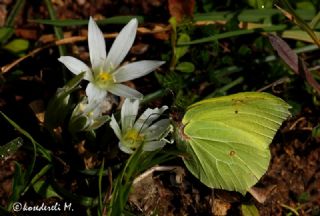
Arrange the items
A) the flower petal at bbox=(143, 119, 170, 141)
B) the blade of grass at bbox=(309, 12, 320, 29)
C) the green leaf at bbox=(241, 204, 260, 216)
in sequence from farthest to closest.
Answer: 1. the blade of grass at bbox=(309, 12, 320, 29)
2. the green leaf at bbox=(241, 204, 260, 216)
3. the flower petal at bbox=(143, 119, 170, 141)

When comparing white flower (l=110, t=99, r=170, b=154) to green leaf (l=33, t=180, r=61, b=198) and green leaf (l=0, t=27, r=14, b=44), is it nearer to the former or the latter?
green leaf (l=33, t=180, r=61, b=198)

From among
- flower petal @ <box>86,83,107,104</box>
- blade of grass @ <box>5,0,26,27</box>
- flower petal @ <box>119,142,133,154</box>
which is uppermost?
blade of grass @ <box>5,0,26,27</box>

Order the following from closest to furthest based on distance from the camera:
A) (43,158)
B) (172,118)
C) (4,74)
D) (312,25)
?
(172,118), (43,158), (4,74), (312,25)

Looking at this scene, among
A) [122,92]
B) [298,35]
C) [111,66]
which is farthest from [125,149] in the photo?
[298,35]

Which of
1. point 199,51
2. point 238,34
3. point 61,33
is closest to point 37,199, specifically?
point 61,33

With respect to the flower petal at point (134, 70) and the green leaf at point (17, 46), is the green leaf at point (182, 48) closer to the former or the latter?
the flower petal at point (134, 70)

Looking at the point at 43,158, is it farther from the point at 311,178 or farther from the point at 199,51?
the point at 311,178

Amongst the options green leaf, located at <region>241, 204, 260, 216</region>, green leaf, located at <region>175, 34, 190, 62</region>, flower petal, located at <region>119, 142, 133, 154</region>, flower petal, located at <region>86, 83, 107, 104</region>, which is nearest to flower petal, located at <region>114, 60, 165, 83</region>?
flower petal, located at <region>86, 83, 107, 104</region>
